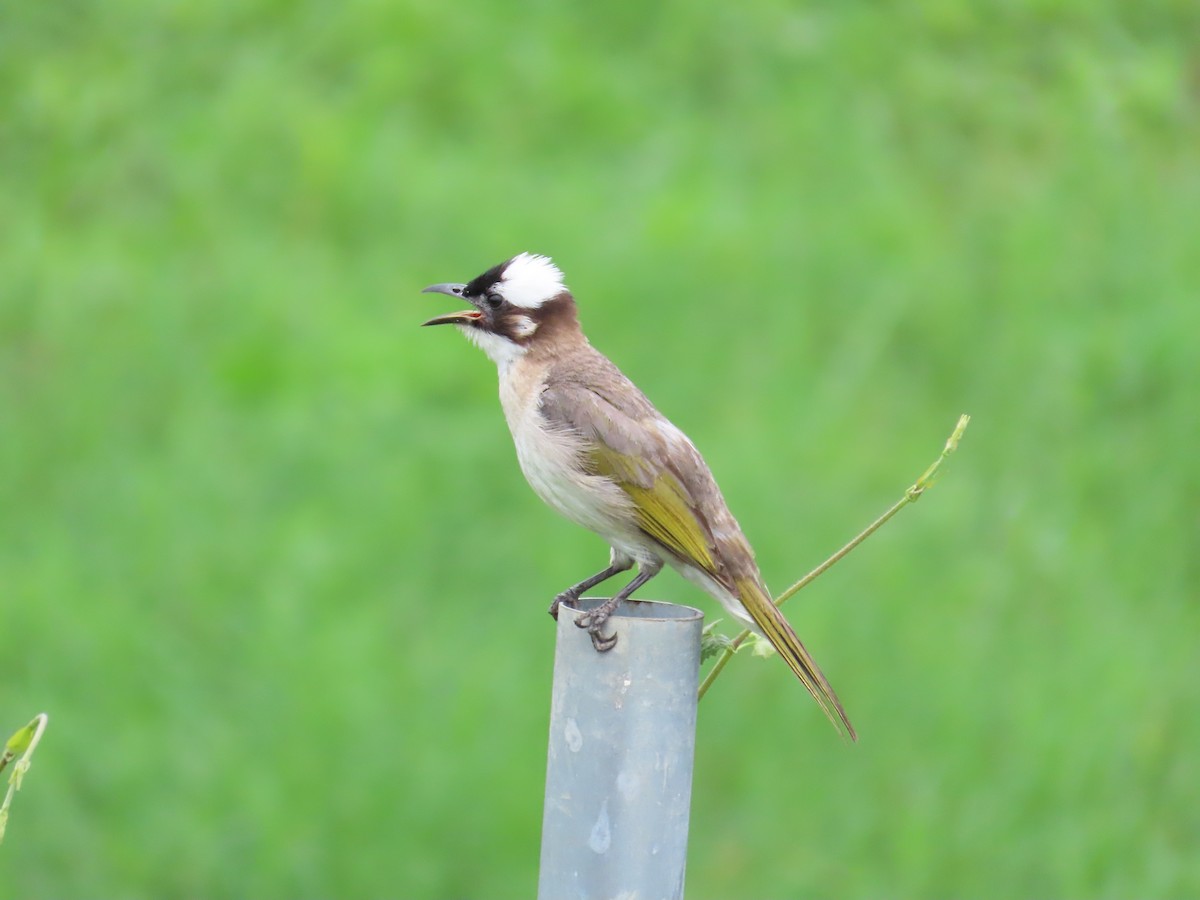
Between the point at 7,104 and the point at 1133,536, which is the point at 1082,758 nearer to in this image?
the point at 1133,536

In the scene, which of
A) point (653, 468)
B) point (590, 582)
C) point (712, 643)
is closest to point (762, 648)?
point (712, 643)

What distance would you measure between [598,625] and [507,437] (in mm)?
5593

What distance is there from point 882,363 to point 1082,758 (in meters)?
2.88

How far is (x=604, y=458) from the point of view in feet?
14.0

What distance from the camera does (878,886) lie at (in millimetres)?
7258

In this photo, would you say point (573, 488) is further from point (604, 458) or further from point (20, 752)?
point (20, 752)

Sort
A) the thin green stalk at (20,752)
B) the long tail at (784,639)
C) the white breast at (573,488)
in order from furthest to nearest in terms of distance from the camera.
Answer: the white breast at (573,488)
the long tail at (784,639)
the thin green stalk at (20,752)

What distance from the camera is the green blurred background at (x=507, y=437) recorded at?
7.25 meters

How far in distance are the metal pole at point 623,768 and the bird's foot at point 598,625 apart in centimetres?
1

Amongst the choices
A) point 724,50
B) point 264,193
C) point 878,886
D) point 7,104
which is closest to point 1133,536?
point 878,886

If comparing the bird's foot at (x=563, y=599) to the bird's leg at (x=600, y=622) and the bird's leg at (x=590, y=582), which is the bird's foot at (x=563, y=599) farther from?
the bird's leg at (x=600, y=622)

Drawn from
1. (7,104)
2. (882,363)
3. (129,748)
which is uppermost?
(7,104)

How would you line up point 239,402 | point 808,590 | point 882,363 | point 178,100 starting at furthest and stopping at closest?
point 178,100 < point 882,363 < point 239,402 < point 808,590

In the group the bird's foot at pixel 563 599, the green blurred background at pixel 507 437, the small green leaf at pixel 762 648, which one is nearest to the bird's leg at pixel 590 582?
the bird's foot at pixel 563 599
